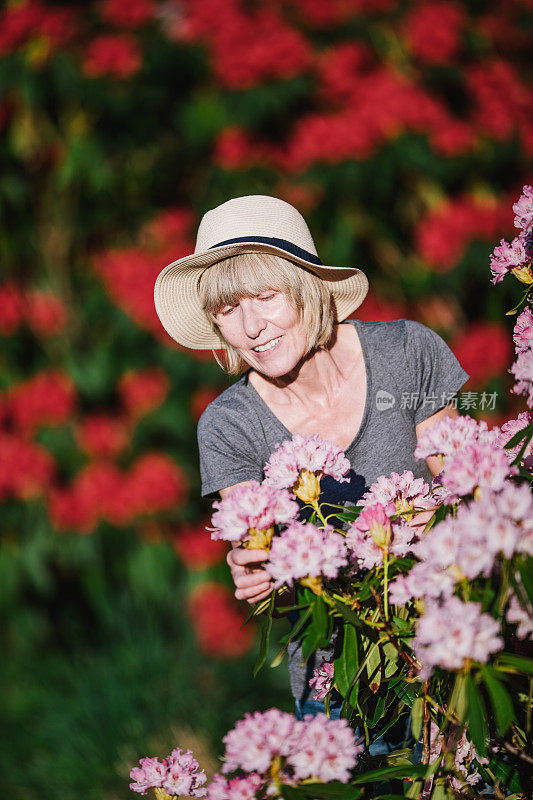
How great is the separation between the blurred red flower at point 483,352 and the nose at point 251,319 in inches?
74.3

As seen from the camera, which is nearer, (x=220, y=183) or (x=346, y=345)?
(x=346, y=345)

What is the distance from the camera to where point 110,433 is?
11.2 feet

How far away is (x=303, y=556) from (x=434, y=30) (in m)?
3.00

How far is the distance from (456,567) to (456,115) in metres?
3.04

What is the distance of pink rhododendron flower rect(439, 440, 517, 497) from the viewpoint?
0.81m

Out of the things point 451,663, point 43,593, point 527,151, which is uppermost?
point 527,151

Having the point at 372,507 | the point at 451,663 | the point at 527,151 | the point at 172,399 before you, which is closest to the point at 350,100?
the point at 527,151

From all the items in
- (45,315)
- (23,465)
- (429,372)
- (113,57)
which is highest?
(113,57)

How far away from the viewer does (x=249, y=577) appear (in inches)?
43.3

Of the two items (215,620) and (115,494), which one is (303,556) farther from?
(215,620)

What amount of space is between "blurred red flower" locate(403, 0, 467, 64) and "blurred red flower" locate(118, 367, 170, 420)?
6.13ft

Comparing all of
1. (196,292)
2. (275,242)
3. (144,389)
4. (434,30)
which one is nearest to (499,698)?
(275,242)

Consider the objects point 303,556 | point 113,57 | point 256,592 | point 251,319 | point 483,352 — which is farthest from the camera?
point 113,57

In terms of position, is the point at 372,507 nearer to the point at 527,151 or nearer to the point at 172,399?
the point at 172,399
